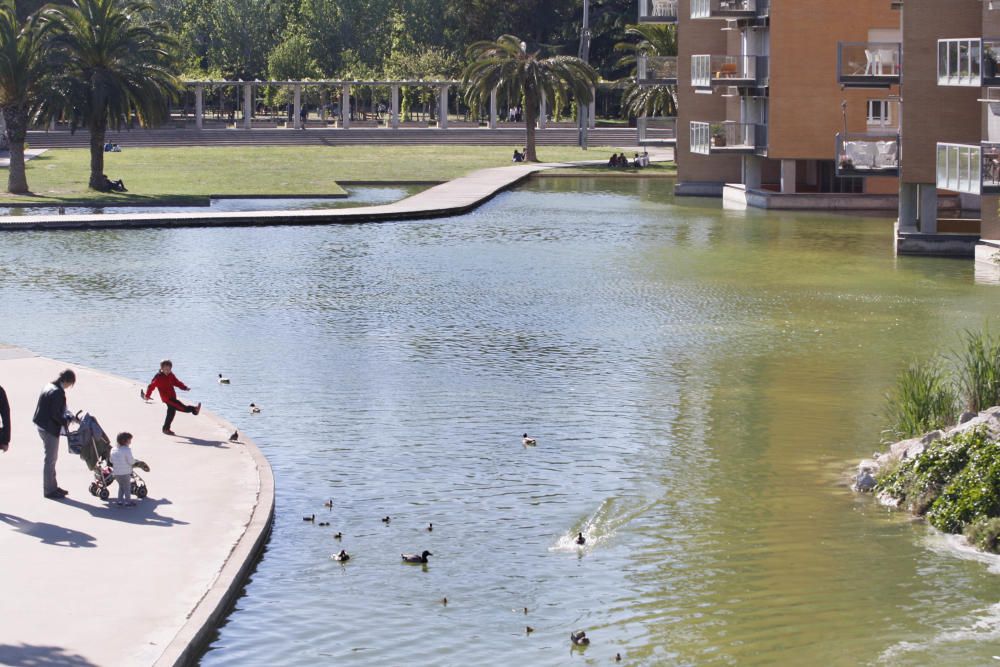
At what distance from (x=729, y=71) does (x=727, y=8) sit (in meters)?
2.28

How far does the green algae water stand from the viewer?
45.4ft

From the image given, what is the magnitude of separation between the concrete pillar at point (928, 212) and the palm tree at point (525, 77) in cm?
3834

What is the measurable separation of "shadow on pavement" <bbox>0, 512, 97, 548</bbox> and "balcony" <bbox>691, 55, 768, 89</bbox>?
144 ft

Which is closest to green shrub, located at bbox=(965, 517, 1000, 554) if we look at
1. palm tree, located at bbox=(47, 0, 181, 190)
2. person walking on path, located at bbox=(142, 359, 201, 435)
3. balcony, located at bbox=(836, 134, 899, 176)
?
person walking on path, located at bbox=(142, 359, 201, 435)

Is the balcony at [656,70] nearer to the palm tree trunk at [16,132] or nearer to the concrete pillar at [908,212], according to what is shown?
the palm tree trunk at [16,132]

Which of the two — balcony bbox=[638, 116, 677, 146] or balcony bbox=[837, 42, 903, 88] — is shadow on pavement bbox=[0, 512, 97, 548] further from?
balcony bbox=[638, 116, 677, 146]

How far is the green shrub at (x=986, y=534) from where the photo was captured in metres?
15.8

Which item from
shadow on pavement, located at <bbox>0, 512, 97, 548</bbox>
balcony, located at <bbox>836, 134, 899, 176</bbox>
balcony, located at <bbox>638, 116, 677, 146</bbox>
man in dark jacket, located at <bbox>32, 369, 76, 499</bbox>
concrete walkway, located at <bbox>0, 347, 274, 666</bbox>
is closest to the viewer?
concrete walkway, located at <bbox>0, 347, 274, 666</bbox>

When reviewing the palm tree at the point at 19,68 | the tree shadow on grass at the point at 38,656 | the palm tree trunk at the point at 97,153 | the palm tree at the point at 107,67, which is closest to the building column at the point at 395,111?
the palm tree trunk at the point at 97,153

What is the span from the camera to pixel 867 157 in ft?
150

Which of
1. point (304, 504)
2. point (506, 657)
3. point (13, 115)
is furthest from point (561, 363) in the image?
point (13, 115)

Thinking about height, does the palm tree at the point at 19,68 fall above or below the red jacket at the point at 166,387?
above

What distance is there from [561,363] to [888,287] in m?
12.4

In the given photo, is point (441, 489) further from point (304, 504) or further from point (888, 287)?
point (888, 287)
